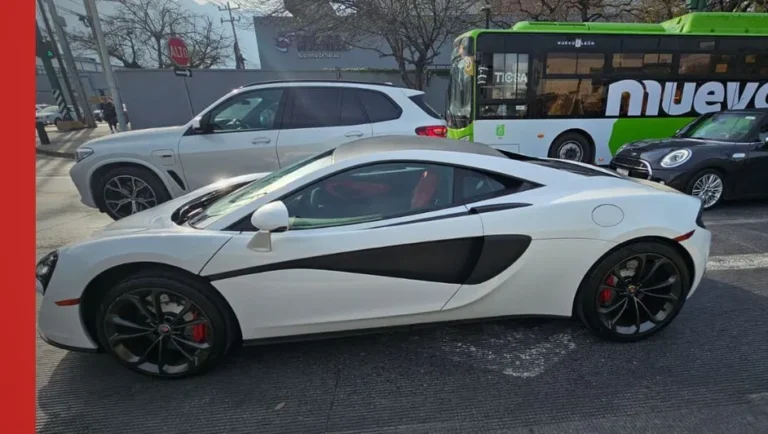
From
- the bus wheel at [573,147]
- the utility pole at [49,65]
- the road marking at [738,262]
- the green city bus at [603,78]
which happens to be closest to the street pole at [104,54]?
the utility pole at [49,65]

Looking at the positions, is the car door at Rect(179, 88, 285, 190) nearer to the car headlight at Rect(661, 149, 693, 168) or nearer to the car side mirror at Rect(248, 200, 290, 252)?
the car side mirror at Rect(248, 200, 290, 252)

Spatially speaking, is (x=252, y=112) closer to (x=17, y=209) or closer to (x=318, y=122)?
(x=318, y=122)

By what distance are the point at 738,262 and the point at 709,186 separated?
7.75 feet

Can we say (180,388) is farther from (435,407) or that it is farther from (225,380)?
(435,407)

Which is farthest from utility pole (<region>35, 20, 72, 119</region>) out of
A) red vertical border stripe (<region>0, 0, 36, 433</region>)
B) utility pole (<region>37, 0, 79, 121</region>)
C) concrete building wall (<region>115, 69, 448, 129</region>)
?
red vertical border stripe (<region>0, 0, 36, 433</region>)

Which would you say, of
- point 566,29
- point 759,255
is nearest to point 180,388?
point 759,255

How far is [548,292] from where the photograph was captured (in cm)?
232

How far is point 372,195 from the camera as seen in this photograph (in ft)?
7.68

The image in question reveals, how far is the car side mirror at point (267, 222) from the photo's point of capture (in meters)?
1.93

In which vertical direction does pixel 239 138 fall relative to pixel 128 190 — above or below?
above

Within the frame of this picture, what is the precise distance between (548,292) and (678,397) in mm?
838

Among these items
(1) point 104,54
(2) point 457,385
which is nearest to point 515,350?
(2) point 457,385

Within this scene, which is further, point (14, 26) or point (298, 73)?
point (298, 73)

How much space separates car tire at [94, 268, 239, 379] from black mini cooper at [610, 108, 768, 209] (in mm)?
5885
